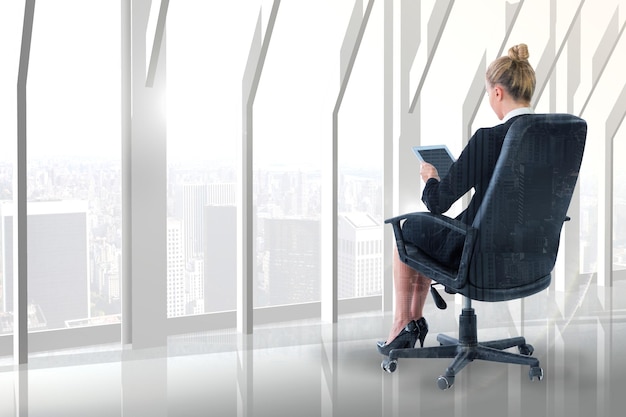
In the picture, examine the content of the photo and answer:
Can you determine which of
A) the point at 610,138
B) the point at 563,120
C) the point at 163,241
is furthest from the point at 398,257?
the point at 610,138

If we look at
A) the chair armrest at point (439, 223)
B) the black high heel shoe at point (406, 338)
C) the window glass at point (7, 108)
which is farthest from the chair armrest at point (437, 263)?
the window glass at point (7, 108)

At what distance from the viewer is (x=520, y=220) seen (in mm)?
2879

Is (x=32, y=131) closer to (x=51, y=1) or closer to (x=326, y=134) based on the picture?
(x=51, y=1)

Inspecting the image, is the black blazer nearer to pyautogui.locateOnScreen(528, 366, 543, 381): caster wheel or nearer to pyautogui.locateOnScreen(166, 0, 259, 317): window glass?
pyautogui.locateOnScreen(528, 366, 543, 381): caster wheel

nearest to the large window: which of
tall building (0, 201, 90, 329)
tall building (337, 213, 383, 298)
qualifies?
tall building (0, 201, 90, 329)

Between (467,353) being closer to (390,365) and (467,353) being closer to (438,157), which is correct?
(390,365)

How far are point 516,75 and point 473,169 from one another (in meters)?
0.44

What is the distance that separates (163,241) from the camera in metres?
3.86

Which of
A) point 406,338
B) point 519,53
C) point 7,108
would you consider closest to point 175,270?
point 7,108

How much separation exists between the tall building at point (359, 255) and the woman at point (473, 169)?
4.23 feet

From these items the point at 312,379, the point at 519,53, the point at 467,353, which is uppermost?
the point at 519,53

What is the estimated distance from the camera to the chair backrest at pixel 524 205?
2793mm

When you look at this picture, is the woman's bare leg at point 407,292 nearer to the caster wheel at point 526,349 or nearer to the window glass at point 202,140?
the caster wheel at point 526,349

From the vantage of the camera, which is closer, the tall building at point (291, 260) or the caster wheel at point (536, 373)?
the caster wheel at point (536, 373)
